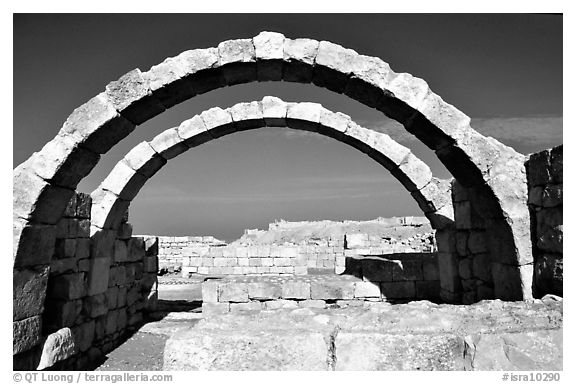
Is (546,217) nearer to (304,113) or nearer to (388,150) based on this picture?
(388,150)

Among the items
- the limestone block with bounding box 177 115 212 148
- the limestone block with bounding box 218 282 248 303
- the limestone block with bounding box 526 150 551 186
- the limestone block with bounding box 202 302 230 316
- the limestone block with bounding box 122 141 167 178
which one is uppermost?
the limestone block with bounding box 177 115 212 148

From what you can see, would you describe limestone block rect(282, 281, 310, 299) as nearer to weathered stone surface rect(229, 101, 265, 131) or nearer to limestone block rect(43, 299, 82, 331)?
weathered stone surface rect(229, 101, 265, 131)

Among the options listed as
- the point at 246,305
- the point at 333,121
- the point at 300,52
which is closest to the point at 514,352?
the point at 300,52

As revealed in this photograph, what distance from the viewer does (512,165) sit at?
4.50 meters

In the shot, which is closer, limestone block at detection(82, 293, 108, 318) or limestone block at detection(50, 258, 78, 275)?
limestone block at detection(50, 258, 78, 275)

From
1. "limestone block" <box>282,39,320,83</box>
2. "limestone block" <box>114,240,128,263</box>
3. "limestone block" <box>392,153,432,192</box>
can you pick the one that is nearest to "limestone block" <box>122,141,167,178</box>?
"limestone block" <box>114,240,128,263</box>

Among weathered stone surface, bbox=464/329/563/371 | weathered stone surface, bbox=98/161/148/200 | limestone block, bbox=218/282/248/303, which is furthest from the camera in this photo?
limestone block, bbox=218/282/248/303

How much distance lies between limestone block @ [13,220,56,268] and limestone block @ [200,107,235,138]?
330cm

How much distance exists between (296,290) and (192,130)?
3.65 m

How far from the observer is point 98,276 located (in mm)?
6551

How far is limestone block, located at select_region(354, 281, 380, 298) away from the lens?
318 inches

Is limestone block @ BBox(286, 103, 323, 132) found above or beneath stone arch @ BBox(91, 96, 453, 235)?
above

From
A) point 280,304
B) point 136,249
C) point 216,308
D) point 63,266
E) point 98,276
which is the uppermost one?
point 63,266
